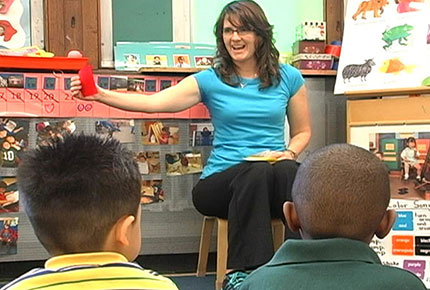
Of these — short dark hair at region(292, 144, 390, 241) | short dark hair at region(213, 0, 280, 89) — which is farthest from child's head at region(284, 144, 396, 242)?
short dark hair at region(213, 0, 280, 89)

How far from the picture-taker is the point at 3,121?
2375 mm

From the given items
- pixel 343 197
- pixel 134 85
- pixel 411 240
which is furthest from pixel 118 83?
pixel 343 197

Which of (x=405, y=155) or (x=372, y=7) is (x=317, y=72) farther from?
(x=405, y=155)

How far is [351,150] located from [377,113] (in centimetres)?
143

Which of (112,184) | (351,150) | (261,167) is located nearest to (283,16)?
(261,167)

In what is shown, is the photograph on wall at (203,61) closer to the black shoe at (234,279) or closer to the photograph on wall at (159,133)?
the photograph on wall at (159,133)

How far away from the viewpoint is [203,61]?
105 inches

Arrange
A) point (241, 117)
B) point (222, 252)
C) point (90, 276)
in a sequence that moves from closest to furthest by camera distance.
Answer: point (90, 276) < point (222, 252) < point (241, 117)

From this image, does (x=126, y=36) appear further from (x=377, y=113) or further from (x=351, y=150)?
(x=351, y=150)

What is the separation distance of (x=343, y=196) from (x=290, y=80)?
54.2 inches

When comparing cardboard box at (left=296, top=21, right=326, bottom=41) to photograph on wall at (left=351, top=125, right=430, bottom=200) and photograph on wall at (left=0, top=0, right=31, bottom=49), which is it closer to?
photograph on wall at (left=351, top=125, right=430, bottom=200)

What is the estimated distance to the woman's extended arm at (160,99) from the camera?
83.0 inches

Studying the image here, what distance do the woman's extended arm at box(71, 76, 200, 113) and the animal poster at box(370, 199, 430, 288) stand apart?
831 mm

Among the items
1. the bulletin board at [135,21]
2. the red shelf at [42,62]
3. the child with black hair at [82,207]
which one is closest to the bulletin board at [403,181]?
the bulletin board at [135,21]
